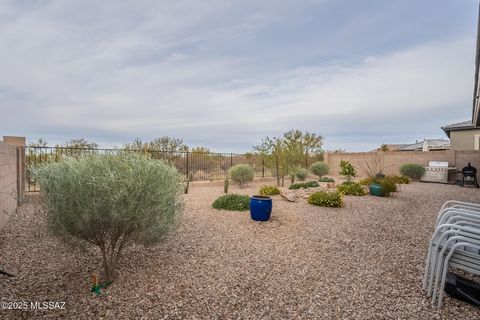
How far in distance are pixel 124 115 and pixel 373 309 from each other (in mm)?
11004

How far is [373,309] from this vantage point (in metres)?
2.33

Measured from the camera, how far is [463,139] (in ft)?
52.2

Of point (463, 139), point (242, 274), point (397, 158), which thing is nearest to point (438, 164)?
point (397, 158)

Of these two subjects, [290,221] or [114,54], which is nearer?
[290,221]

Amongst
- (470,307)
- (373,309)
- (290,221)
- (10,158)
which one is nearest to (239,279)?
(373,309)

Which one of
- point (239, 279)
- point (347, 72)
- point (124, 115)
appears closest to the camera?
point (239, 279)

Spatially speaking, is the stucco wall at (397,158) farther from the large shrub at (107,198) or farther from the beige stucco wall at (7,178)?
the beige stucco wall at (7,178)

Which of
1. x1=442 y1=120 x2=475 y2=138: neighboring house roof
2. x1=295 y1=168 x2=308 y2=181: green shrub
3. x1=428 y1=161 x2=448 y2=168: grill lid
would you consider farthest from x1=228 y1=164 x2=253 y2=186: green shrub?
x1=442 y1=120 x2=475 y2=138: neighboring house roof

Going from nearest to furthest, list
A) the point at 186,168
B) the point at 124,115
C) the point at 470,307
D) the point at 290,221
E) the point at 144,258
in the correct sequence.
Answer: the point at 470,307 → the point at 144,258 → the point at 290,221 → the point at 124,115 → the point at 186,168

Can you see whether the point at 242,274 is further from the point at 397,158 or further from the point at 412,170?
the point at 397,158

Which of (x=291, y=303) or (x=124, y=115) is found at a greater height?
(x=124, y=115)

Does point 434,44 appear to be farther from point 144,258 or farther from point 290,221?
point 144,258

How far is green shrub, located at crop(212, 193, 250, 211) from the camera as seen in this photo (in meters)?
6.48

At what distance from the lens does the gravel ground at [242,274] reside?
2.29 m
